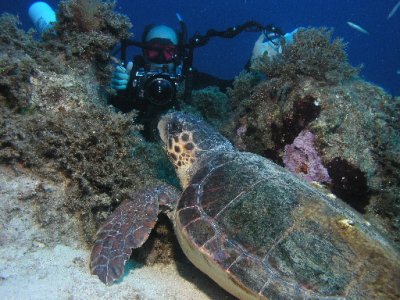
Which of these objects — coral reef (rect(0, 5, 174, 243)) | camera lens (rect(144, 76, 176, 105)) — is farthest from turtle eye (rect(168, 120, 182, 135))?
camera lens (rect(144, 76, 176, 105))

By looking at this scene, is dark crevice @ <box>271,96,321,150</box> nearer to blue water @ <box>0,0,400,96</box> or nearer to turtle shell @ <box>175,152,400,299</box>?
turtle shell @ <box>175,152,400,299</box>

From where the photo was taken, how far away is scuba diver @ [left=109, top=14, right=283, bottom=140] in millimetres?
4539

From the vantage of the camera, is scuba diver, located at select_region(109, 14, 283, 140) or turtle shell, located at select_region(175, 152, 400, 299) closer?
turtle shell, located at select_region(175, 152, 400, 299)

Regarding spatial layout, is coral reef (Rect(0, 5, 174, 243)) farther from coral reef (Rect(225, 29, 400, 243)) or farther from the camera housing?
coral reef (Rect(225, 29, 400, 243))

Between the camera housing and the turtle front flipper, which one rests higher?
the camera housing

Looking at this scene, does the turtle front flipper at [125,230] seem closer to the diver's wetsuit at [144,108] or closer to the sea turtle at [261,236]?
the sea turtle at [261,236]

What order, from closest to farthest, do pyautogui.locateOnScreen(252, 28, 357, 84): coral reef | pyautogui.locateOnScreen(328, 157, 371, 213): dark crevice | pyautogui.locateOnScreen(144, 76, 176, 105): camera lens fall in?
pyautogui.locateOnScreen(328, 157, 371, 213): dark crevice → pyautogui.locateOnScreen(252, 28, 357, 84): coral reef → pyautogui.locateOnScreen(144, 76, 176, 105): camera lens

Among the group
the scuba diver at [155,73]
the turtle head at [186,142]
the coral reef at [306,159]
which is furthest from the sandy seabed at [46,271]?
the scuba diver at [155,73]

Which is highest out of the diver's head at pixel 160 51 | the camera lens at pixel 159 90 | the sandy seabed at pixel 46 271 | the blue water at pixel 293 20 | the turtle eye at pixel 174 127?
the blue water at pixel 293 20

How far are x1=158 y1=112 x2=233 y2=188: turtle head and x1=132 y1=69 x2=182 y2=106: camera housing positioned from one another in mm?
1124

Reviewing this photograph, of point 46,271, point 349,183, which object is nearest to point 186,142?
point 46,271

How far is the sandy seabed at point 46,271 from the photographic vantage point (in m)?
1.91

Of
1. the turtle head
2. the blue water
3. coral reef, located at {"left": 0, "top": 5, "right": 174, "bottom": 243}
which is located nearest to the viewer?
coral reef, located at {"left": 0, "top": 5, "right": 174, "bottom": 243}

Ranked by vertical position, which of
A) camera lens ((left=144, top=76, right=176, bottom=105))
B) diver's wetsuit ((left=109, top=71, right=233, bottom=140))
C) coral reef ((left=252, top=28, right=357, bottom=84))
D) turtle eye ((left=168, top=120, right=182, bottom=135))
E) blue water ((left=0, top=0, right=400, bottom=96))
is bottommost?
diver's wetsuit ((left=109, top=71, right=233, bottom=140))
